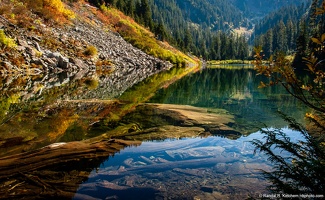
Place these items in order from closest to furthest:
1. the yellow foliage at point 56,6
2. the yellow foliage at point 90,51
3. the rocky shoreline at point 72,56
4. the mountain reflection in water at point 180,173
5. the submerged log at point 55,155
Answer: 1. the mountain reflection in water at point 180,173
2. the submerged log at point 55,155
3. the rocky shoreline at point 72,56
4. the yellow foliage at point 90,51
5. the yellow foliage at point 56,6

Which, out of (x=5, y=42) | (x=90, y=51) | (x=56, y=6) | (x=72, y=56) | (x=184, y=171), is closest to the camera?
(x=184, y=171)

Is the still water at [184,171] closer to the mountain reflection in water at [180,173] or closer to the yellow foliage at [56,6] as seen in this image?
the mountain reflection in water at [180,173]

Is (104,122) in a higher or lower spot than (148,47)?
lower

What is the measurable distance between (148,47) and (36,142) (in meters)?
50.3

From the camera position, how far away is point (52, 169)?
488cm

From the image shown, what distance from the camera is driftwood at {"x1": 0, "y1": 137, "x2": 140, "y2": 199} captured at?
4069 mm

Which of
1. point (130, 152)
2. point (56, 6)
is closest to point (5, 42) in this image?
point (56, 6)

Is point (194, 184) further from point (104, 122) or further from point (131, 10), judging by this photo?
point (131, 10)

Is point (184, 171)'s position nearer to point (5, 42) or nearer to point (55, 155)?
point (55, 155)

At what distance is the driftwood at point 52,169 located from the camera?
4069mm

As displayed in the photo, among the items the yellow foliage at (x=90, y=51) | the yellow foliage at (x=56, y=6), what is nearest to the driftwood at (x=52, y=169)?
the yellow foliage at (x=90, y=51)

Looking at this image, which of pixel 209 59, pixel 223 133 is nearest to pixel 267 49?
pixel 209 59

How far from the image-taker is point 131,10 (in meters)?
77.9

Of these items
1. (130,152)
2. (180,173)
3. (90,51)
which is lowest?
(180,173)
